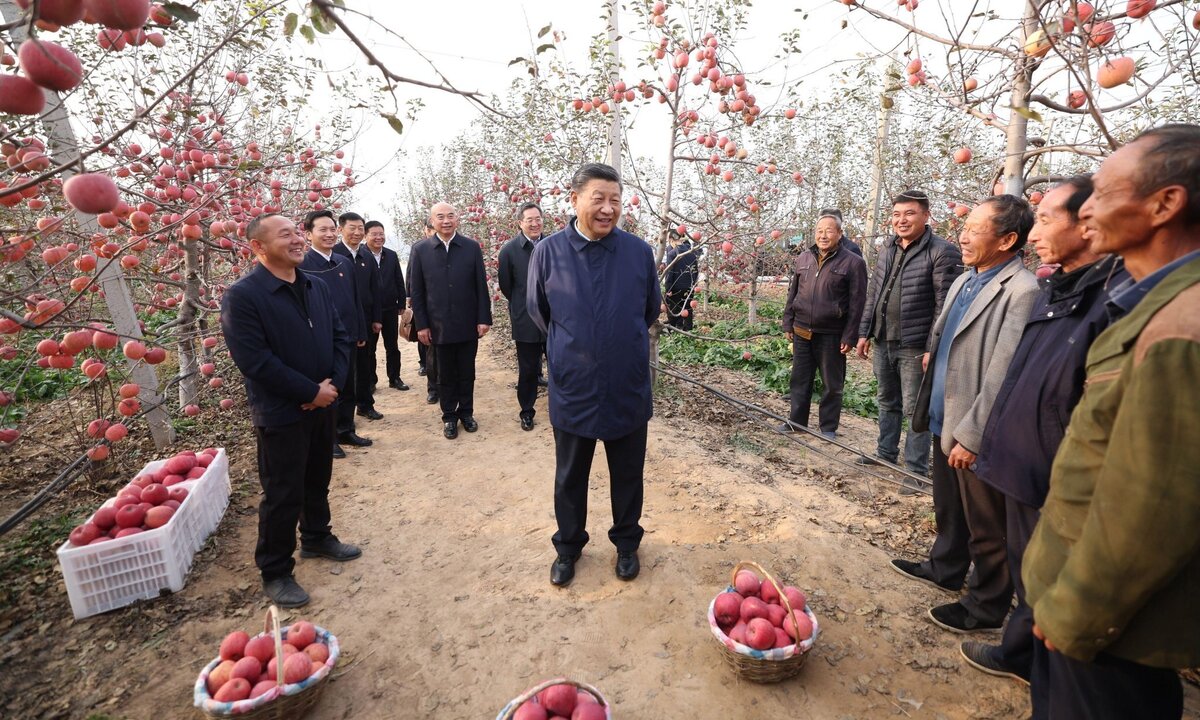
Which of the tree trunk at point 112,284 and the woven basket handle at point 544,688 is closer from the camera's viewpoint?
the woven basket handle at point 544,688

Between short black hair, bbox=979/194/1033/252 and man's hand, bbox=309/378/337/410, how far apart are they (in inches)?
129

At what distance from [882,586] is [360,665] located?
263 centimetres

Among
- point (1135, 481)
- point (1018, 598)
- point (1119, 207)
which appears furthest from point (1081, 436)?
point (1018, 598)

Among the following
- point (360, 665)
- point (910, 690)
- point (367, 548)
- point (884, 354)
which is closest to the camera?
point (910, 690)

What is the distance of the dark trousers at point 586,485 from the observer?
2.79 meters

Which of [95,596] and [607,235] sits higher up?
[607,235]

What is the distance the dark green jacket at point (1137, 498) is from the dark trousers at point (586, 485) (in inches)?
69.7

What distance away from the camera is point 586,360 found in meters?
2.62

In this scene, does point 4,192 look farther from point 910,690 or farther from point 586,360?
point 910,690

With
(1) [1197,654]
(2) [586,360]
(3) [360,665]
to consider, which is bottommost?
(3) [360,665]

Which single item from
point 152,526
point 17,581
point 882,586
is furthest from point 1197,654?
point 17,581

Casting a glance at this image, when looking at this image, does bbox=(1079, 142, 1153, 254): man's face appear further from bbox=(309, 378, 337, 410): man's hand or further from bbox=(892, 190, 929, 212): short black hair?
bbox=(309, 378, 337, 410): man's hand

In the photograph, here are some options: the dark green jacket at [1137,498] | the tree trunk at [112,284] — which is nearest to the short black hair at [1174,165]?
the dark green jacket at [1137,498]

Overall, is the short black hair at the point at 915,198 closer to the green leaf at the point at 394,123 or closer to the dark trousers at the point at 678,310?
the green leaf at the point at 394,123
